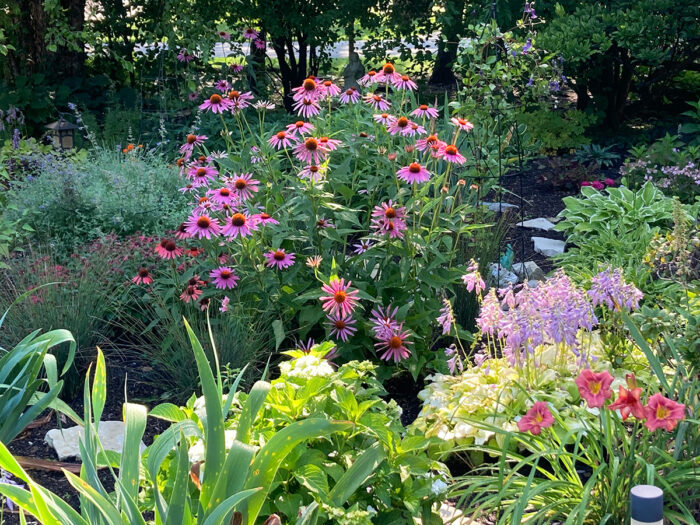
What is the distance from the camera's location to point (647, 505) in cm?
174

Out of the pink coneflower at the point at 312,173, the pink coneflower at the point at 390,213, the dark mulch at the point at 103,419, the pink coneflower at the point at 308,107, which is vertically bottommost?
the dark mulch at the point at 103,419

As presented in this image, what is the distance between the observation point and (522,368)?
10.5 feet

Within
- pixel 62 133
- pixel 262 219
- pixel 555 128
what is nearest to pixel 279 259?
pixel 262 219

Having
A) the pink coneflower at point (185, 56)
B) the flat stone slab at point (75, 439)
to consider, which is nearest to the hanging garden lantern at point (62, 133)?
the pink coneflower at point (185, 56)

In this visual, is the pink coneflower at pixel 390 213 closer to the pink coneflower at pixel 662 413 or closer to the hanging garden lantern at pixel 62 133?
the pink coneflower at pixel 662 413

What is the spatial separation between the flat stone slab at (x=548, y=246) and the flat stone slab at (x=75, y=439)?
314 cm

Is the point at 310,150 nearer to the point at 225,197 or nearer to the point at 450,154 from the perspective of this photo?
the point at 225,197

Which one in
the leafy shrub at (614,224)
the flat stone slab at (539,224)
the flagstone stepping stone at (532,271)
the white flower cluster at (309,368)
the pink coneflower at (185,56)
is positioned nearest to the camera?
the white flower cluster at (309,368)

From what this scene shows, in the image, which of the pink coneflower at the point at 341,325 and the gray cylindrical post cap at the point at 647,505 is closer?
the gray cylindrical post cap at the point at 647,505

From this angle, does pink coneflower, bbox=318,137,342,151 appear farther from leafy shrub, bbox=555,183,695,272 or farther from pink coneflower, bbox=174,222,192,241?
leafy shrub, bbox=555,183,695,272

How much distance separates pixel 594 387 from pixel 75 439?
200 cm

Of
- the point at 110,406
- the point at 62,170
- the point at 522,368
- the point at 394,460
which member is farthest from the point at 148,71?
the point at 394,460

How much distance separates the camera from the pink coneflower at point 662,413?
203cm

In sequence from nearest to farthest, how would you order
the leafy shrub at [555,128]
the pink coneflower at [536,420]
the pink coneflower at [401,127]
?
the pink coneflower at [536,420] < the pink coneflower at [401,127] < the leafy shrub at [555,128]
